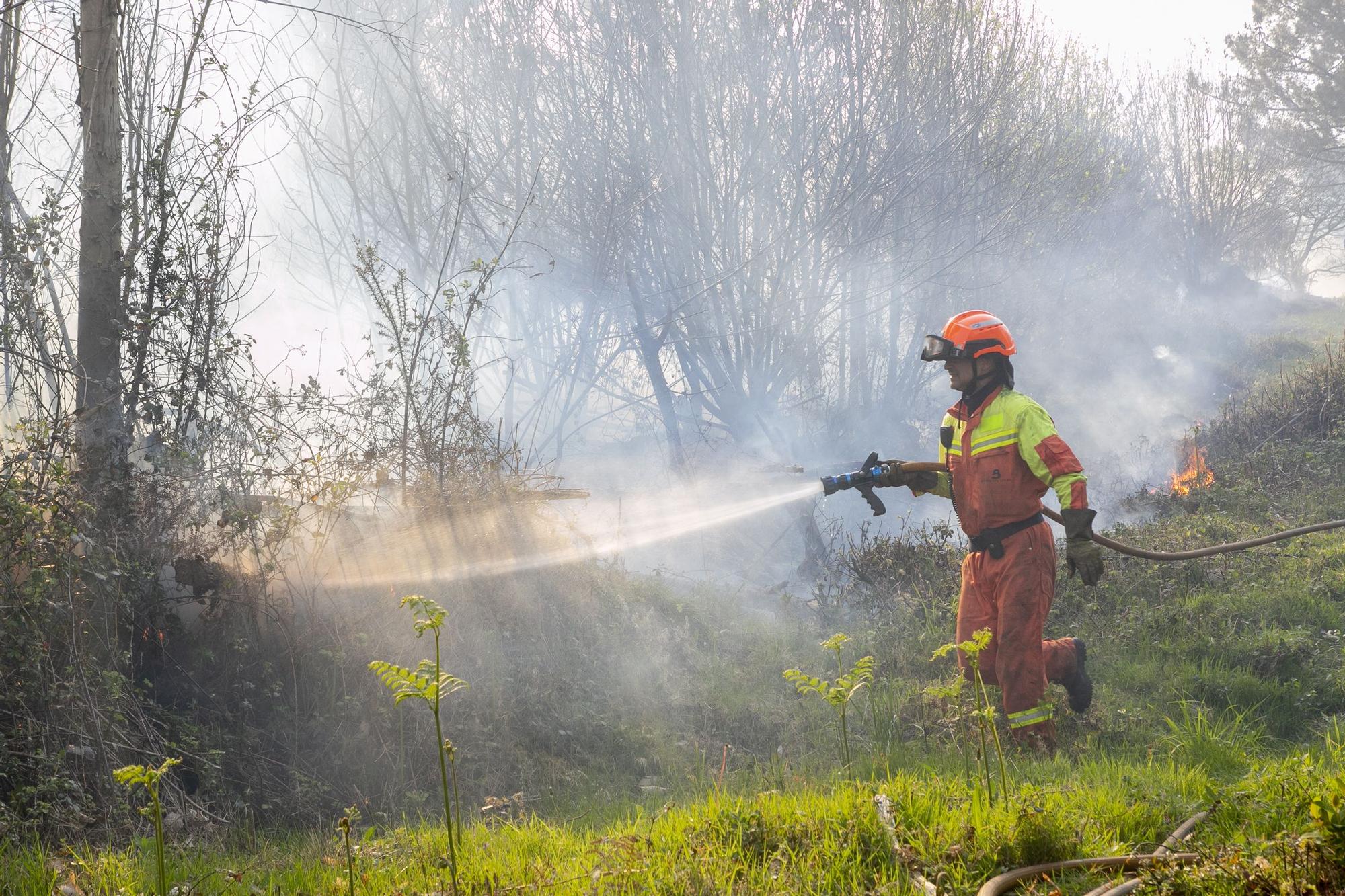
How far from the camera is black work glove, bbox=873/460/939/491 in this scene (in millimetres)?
4926

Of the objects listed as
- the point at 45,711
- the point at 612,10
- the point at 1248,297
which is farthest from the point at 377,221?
the point at 1248,297

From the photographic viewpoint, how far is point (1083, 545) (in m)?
4.36

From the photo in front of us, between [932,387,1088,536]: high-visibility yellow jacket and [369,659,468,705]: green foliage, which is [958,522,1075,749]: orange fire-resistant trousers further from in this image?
[369,659,468,705]: green foliage

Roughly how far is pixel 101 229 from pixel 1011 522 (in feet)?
16.2

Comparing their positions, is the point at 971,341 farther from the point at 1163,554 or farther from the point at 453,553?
the point at 453,553

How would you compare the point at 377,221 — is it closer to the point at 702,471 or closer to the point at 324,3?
the point at 324,3

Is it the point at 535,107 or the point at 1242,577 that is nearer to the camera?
the point at 1242,577

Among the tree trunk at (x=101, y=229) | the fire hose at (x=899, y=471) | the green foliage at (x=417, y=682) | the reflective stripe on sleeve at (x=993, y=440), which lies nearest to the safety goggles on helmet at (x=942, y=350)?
the reflective stripe on sleeve at (x=993, y=440)

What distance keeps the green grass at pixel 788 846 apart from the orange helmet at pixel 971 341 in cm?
211

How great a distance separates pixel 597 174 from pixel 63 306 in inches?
287

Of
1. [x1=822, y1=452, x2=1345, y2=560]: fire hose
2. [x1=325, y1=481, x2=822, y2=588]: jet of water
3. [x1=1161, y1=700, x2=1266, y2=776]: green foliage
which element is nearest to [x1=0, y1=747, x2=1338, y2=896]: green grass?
[x1=1161, y1=700, x2=1266, y2=776]: green foliage

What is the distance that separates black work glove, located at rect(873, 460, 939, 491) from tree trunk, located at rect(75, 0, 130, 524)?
394 cm

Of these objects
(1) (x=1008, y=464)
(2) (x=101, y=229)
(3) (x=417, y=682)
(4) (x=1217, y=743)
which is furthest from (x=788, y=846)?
(2) (x=101, y=229)

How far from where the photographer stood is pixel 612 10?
11.6 m
